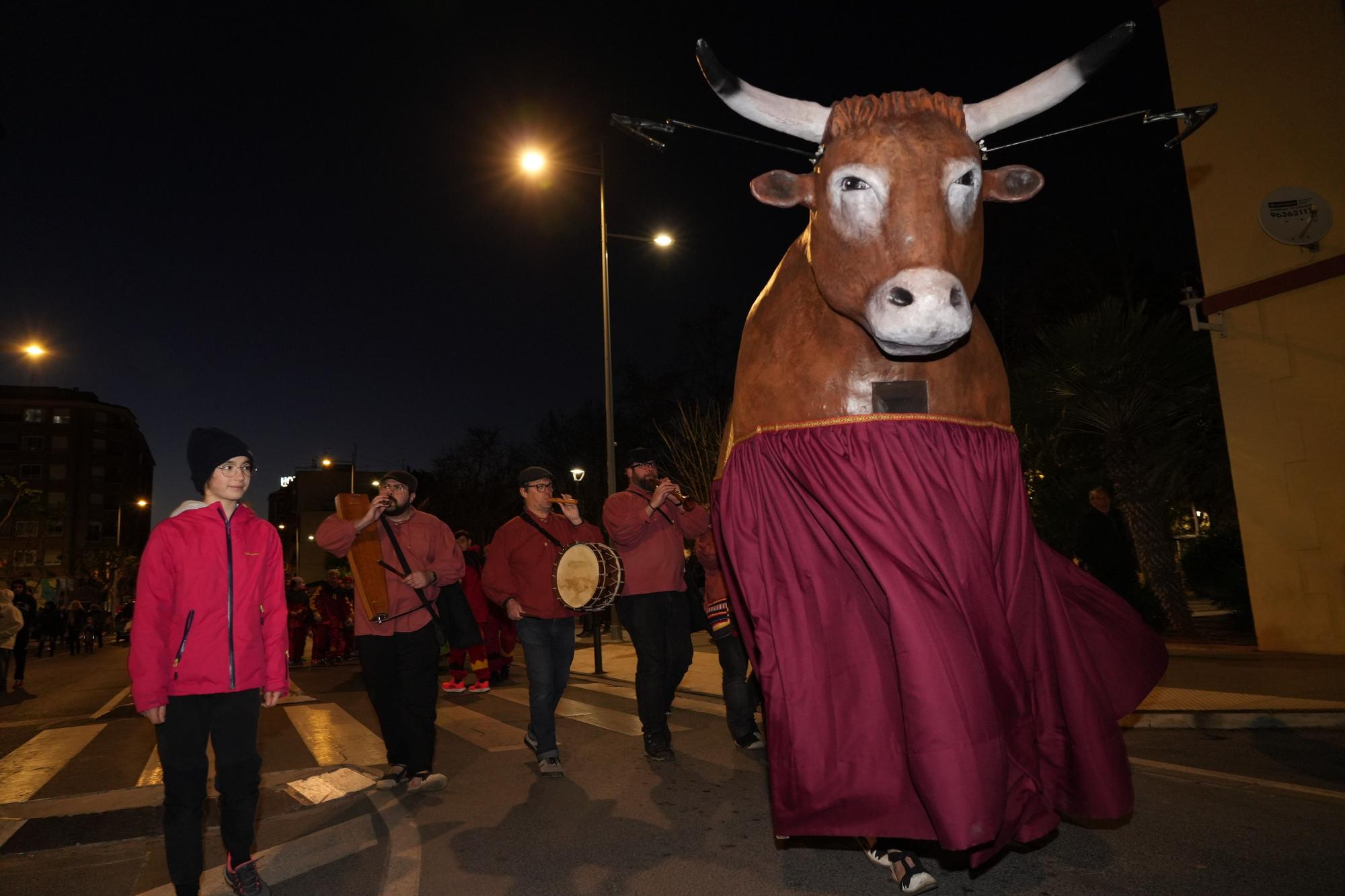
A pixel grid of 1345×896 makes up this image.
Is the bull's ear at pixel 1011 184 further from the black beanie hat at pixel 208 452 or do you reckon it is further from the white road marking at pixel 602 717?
the white road marking at pixel 602 717

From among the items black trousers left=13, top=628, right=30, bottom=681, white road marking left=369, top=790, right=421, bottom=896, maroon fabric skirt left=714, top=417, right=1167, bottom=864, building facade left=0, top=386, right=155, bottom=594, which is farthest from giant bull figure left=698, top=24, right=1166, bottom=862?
building facade left=0, top=386, right=155, bottom=594

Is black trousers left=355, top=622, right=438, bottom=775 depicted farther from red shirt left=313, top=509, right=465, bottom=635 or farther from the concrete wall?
the concrete wall

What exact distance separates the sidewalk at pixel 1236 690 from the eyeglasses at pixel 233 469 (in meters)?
4.24

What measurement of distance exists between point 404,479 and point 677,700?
13.6 ft

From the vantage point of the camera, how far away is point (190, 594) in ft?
11.3

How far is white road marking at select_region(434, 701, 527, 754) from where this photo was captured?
6629 mm

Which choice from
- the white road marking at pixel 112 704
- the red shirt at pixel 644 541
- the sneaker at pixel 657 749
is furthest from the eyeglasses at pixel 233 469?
the white road marking at pixel 112 704

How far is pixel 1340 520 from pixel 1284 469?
0.78 metres

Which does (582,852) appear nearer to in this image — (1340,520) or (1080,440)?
(1340,520)

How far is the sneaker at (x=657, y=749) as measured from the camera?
5645 mm

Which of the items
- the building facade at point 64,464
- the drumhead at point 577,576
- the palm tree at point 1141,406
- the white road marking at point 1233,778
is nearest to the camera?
the white road marking at point 1233,778

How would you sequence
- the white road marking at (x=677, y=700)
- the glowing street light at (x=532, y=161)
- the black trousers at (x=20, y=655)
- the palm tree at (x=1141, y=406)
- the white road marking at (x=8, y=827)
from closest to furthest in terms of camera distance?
the white road marking at (x=8, y=827) → the white road marking at (x=677, y=700) → the palm tree at (x=1141, y=406) → the glowing street light at (x=532, y=161) → the black trousers at (x=20, y=655)

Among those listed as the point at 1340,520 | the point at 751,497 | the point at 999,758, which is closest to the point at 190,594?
the point at 751,497

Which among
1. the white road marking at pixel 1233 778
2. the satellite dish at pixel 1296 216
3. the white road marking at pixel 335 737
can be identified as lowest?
the white road marking at pixel 335 737
